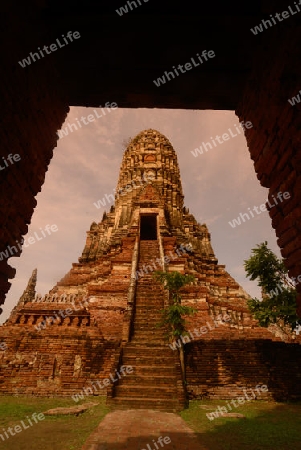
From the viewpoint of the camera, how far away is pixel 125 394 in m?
7.38

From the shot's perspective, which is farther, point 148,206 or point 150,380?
point 148,206

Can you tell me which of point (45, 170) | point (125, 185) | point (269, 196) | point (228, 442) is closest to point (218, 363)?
point (228, 442)

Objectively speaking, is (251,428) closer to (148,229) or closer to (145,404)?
(145,404)

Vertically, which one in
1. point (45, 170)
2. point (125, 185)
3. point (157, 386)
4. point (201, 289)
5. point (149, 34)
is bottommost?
point (157, 386)

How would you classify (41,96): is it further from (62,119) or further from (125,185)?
(125,185)

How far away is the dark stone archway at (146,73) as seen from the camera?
2.45 meters

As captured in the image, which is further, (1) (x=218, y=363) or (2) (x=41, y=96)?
(1) (x=218, y=363)

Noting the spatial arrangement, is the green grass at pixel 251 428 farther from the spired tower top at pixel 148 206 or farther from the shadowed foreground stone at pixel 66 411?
the spired tower top at pixel 148 206

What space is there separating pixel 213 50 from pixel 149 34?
Answer: 0.75 metres

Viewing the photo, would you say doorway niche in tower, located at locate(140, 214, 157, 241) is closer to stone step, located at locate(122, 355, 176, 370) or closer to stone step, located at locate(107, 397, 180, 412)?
stone step, located at locate(122, 355, 176, 370)

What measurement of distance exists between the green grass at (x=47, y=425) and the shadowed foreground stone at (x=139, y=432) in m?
0.26

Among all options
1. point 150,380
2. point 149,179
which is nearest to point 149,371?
point 150,380

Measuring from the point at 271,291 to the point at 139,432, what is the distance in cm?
764

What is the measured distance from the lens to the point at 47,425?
5.48 meters
